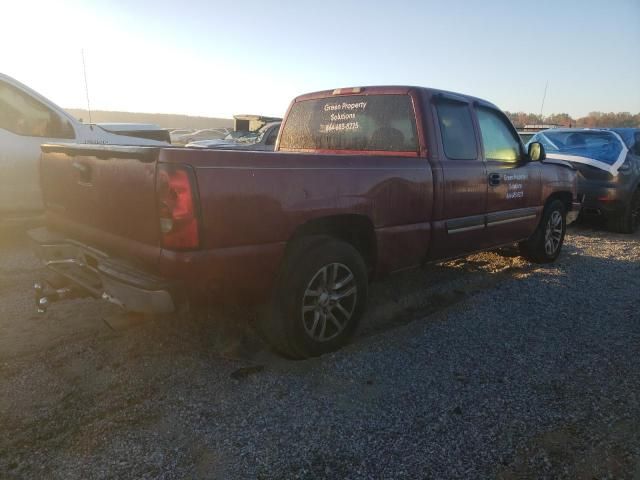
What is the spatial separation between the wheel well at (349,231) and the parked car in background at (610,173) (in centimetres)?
587

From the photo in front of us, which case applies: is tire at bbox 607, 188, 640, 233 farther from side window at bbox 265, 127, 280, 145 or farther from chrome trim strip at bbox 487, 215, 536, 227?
side window at bbox 265, 127, 280, 145

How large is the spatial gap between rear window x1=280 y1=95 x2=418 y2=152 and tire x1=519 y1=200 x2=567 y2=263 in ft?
8.90

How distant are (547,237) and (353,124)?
3.10 m

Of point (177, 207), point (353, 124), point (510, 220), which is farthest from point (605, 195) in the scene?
point (177, 207)

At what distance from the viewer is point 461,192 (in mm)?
4164

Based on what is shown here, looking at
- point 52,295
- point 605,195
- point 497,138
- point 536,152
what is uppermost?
point 497,138

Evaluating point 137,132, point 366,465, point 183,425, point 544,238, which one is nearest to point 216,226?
point 183,425

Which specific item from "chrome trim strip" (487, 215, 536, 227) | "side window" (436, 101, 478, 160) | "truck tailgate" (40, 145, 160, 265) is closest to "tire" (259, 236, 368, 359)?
"truck tailgate" (40, 145, 160, 265)

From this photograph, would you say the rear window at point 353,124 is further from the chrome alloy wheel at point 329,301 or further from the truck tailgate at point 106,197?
the truck tailgate at point 106,197

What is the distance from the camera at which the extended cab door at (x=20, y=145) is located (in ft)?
19.0

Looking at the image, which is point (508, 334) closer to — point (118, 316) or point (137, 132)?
point (118, 316)

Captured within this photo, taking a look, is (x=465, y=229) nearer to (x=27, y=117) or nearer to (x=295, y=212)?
(x=295, y=212)

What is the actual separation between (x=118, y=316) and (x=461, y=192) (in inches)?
116

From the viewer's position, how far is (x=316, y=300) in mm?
3193
